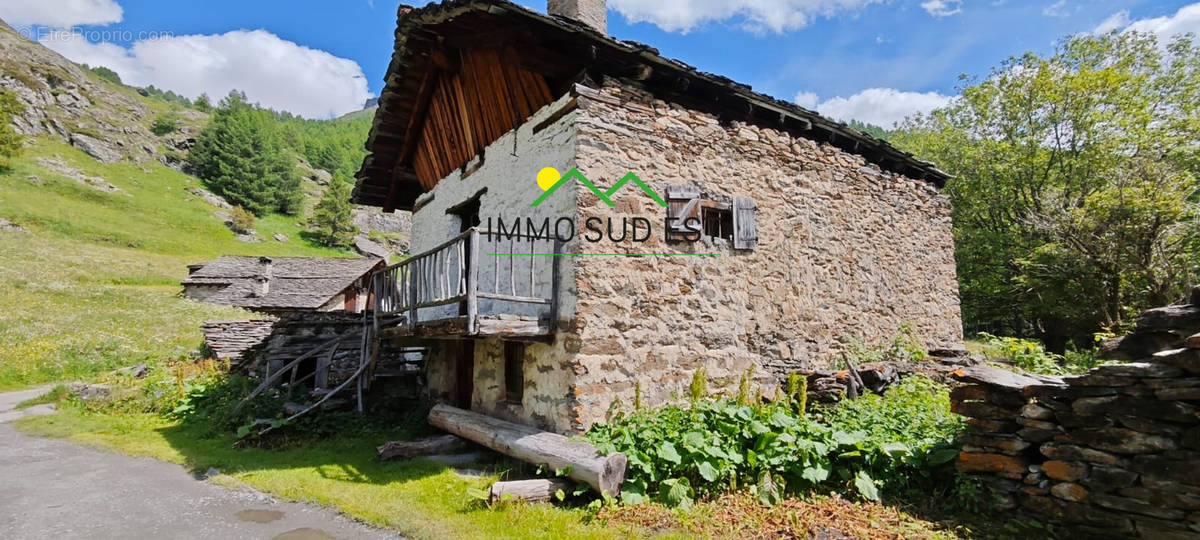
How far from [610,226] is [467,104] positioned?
4214 millimetres

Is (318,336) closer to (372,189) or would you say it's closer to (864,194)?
(372,189)

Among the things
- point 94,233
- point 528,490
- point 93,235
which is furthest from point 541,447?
point 94,233

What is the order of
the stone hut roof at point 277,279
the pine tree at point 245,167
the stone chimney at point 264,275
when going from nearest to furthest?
the stone hut roof at point 277,279 → the stone chimney at point 264,275 → the pine tree at point 245,167

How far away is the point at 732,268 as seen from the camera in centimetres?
786

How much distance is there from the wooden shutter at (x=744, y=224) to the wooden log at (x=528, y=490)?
4441 millimetres

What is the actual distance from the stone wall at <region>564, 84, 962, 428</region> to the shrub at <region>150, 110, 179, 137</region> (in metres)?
86.5

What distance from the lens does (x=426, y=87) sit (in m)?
9.91

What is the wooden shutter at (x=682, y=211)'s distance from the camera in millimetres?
7297

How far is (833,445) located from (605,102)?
4.98m

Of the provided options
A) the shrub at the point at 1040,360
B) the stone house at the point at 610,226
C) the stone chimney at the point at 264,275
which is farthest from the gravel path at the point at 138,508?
the stone chimney at the point at 264,275

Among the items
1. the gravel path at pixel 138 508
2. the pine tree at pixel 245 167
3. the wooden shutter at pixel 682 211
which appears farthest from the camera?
the pine tree at pixel 245 167

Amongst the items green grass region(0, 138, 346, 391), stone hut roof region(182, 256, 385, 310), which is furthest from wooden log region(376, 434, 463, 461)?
stone hut roof region(182, 256, 385, 310)

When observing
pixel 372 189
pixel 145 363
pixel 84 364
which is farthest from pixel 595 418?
pixel 84 364

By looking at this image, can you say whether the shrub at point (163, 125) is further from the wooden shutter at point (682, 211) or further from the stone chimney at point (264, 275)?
the wooden shutter at point (682, 211)
